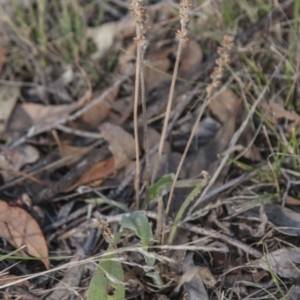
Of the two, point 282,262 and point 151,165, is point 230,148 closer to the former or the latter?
point 151,165

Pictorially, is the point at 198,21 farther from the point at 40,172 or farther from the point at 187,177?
the point at 40,172

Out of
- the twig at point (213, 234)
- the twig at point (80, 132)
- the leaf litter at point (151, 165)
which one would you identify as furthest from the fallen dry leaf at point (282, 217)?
the twig at point (80, 132)

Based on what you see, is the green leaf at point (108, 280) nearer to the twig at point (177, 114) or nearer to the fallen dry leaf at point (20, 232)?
the fallen dry leaf at point (20, 232)

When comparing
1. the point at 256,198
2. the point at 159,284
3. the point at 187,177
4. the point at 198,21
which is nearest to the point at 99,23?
the point at 198,21

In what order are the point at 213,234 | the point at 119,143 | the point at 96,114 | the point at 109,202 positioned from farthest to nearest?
the point at 96,114, the point at 119,143, the point at 109,202, the point at 213,234

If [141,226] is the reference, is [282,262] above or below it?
below

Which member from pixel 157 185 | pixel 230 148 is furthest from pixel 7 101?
pixel 230 148

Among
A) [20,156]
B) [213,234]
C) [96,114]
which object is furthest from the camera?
[96,114]
